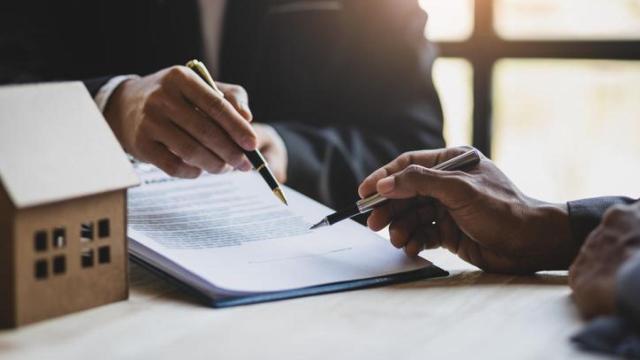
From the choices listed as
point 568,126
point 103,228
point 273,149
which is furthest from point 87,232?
point 568,126

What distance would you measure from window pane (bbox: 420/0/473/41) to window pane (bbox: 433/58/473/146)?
0.26ft

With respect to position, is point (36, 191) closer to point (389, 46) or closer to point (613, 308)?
point (613, 308)

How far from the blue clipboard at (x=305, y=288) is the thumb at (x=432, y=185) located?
86 millimetres

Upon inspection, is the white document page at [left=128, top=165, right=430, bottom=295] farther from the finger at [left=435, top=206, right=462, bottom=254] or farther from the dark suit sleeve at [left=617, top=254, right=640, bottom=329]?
the dark suit sleeve at [left=617, top=254, right=640, bottom=329]

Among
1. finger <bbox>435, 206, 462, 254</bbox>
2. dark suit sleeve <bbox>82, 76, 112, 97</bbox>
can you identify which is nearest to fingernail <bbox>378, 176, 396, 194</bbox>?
finger <bbox>435, 206, 462, 254</bbox>

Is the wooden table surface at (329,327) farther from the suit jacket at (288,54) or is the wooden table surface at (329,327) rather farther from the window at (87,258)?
the suit jacket at (288,54)

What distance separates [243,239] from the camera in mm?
938

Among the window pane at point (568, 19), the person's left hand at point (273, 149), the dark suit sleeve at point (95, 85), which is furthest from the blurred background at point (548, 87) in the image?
the dark suit sleeve at point (95, 85)

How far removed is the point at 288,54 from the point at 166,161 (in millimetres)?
861

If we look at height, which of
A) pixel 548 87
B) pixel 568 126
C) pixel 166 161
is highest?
pixel 166 161

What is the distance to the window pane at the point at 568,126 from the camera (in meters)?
2.43

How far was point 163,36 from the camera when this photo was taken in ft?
5.99

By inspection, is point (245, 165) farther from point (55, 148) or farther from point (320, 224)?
point (55, 148)

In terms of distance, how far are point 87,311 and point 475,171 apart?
47 cm
